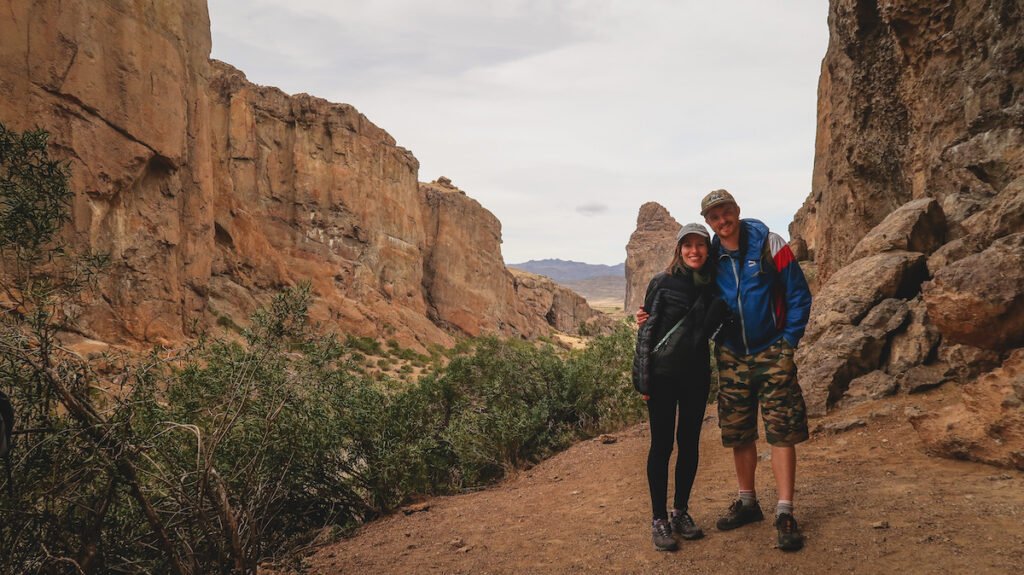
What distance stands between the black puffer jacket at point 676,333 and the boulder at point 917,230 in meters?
4.56

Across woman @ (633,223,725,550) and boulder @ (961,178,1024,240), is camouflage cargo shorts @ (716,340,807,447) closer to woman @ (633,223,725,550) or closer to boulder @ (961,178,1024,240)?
woman @ (633,223,725,550)

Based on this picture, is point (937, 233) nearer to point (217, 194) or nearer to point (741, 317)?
point (741, 317)

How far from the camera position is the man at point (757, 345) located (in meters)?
3.26

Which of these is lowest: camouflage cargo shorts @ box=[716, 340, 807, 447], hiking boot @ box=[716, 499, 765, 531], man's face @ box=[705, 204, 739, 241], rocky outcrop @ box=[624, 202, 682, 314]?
hiking boot @ box=[716, 499, 765, 531]

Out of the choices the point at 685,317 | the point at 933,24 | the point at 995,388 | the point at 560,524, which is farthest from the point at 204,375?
the point at 933,24

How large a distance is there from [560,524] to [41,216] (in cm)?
392

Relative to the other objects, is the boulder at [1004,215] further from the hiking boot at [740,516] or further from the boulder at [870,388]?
the hiking boot at [740,516]

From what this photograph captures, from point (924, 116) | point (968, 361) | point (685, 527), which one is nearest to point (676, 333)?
point (685, 527)

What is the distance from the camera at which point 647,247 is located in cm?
9125

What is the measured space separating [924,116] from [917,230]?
2.13 m

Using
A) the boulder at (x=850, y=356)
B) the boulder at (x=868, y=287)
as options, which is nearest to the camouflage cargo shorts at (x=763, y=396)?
the boulder at (x=850, y=356)

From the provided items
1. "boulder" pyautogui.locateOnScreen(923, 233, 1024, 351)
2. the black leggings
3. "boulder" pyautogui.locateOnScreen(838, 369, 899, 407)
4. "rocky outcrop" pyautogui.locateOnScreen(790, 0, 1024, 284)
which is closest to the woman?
the black leggings

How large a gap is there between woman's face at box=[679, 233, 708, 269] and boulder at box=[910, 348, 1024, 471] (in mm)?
2340

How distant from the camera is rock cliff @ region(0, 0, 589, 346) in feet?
45.5
